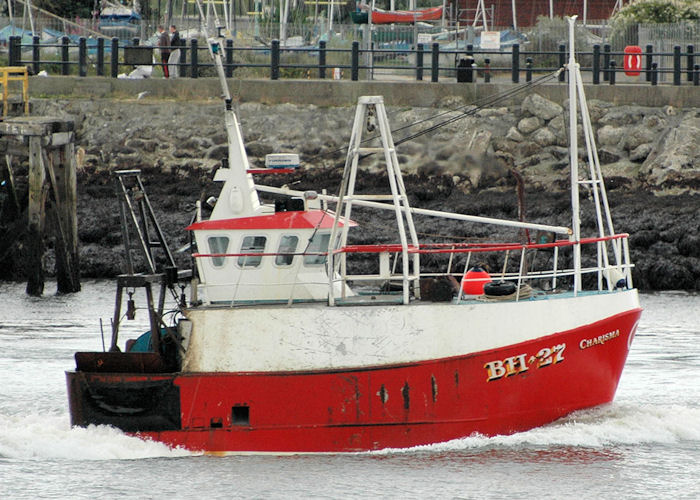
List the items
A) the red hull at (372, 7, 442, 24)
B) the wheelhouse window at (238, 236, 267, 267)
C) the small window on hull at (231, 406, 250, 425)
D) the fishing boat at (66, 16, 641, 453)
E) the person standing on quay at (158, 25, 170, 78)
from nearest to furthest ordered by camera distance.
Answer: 1. the fishing boat at (66, 16, 641, 453)
2. the small window on hull at (231, 406, 250, 425)
3. the wheelhouse window at (238, 236, 267, 267)
4. the person standing on quay at (158, 25, 170, 78)
5. the red hull at (372, 7, 442, 24)

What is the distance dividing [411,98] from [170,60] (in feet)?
24.5

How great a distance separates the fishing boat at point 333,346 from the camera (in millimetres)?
16203

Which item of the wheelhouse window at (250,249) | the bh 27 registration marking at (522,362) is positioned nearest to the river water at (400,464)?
the bh 27 registration marking at (522,362)

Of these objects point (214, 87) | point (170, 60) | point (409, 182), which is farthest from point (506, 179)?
point (170, 60)

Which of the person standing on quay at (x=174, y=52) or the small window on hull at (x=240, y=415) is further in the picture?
the person standing on quay at (x=174, y=52)

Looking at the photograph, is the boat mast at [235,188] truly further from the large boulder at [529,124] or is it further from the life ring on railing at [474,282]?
the large boulder at [529,124]

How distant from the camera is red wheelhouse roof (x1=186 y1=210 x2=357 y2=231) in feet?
55.6

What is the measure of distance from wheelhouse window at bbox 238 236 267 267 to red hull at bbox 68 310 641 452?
149 centimetres

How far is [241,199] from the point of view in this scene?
56.6ft

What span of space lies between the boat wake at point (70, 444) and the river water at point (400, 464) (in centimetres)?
1

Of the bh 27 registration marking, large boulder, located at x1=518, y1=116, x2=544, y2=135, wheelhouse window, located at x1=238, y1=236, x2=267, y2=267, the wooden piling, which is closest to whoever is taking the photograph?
the bh 27 registration marking

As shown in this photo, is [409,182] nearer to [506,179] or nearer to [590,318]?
[506,179]

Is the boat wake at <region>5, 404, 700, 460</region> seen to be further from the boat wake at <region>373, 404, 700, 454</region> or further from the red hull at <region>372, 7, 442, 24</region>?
the red hull at <region>372, 7, 442, 24</region>

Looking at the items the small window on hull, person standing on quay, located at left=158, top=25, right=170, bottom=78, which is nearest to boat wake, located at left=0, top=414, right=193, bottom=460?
the small window on hull
